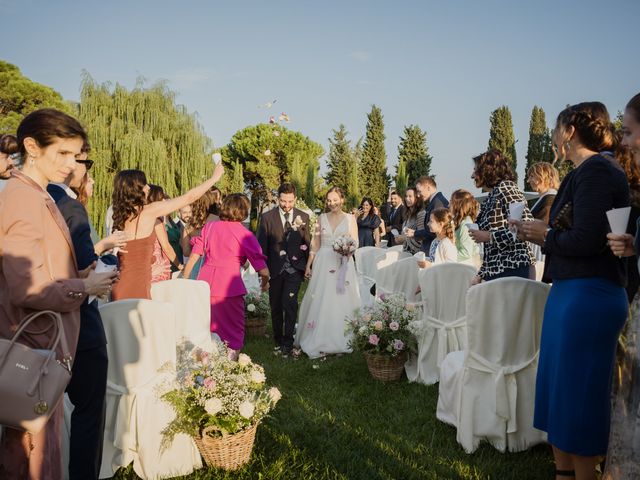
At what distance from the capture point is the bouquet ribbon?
721 centimetres

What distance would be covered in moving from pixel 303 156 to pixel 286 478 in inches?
1914

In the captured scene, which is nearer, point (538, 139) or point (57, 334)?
point (57, 334)

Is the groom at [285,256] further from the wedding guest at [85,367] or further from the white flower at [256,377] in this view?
the wedding guest at [85,367]

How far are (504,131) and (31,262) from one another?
49.8 meters

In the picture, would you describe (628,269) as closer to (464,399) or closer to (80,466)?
(464,399)

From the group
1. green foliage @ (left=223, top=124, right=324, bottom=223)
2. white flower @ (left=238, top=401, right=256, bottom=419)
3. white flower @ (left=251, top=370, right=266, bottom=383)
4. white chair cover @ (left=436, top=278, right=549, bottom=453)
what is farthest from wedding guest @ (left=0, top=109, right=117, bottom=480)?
green foliage @ (left=223, top=124, right=324, bottom=223)

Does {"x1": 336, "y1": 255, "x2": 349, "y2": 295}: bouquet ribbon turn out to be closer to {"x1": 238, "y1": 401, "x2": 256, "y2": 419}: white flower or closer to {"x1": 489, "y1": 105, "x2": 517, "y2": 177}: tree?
{"x1": 238, "y1": 401, "x2": 256, "y2": 419}: white flower

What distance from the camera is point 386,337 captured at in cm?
553

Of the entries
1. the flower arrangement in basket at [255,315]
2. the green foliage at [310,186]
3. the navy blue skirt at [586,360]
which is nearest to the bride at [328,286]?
the flower arrangement in basket at [255,315]

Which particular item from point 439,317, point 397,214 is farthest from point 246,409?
point 397,214

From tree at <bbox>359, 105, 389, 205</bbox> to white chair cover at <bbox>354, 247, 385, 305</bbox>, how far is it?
3437 cm

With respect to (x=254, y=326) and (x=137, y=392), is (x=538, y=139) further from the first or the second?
(x=137, y=392)

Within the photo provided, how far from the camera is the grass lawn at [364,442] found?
11.1 feet

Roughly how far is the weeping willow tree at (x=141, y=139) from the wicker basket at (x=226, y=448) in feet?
47.6
